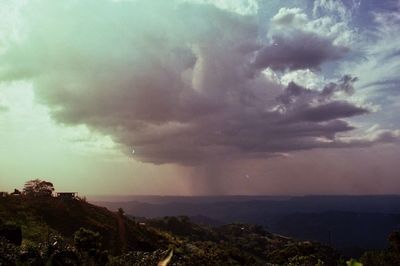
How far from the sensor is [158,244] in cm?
10994

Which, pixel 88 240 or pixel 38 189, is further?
pixel 38 189

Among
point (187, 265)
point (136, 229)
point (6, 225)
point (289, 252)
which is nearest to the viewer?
point (187, 265)

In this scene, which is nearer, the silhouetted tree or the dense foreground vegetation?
the dense foreground vegetation

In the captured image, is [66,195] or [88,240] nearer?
[88,240]

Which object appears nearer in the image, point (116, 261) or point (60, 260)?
point (60, 260)

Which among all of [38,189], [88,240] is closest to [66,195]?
[38,189]

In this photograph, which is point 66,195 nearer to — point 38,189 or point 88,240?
point 38,189

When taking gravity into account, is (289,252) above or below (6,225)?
below

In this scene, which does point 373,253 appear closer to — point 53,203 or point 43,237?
point 43,237

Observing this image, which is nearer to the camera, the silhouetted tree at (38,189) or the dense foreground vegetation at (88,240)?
the dense foreground vegetation at (88,240)

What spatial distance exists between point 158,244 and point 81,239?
4961 centimetres

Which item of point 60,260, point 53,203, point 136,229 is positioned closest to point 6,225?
point 60,260

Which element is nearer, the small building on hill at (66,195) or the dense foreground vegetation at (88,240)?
the dense foreground vegetation at (88,240)

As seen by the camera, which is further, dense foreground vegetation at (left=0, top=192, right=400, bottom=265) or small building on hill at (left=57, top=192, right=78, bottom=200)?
small building on hill at (left=57, top=192, right=78, bottom=200)
